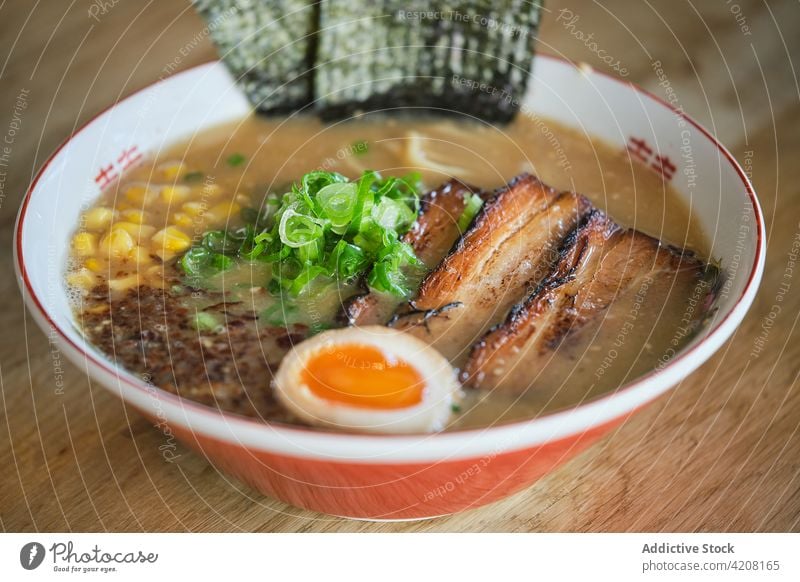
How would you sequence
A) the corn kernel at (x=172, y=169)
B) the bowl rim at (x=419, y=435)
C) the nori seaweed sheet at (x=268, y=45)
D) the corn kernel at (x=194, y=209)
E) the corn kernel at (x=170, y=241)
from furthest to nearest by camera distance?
the nori seaweed sheet at (x=268, y=45) < the corn kernel at (x=172, y=169) < the corn kernel at (x=194, y=209) < the corn kernel at (x=170, y=241) < the bowl rim at (x=419, y=435)

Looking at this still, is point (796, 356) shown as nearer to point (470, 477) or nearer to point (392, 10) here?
point (470, 477)

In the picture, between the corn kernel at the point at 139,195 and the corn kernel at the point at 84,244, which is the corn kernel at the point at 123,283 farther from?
the corn kernel at the point at 139,195

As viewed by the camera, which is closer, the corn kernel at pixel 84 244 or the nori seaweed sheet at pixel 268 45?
the corn kernel at pixel 84 244

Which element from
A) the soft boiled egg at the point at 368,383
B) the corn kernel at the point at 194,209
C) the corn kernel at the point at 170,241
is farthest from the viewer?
the corn kernel at the point at 194,209

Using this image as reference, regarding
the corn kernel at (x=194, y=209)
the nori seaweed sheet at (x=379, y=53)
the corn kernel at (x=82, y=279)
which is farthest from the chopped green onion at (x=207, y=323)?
the nori seaweed sheet at (x=379, y=53)

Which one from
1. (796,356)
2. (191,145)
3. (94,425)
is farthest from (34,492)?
(796,356)

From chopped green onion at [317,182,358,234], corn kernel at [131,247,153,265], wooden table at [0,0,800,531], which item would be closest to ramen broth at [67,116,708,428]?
corn kernel at [131,247,153,265]
